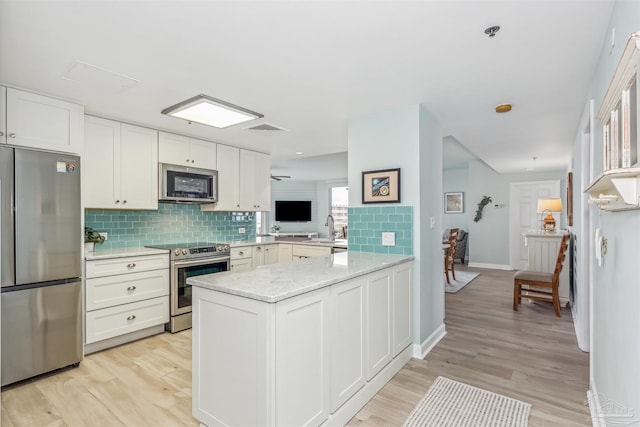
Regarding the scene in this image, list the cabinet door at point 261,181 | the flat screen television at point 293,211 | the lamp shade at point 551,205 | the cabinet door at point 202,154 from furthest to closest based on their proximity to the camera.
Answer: the flat screen television at point 293,211 → the lamp shade at point 551,205 → the cabinet door at point 261,181 → the cabinet door at point 202,154

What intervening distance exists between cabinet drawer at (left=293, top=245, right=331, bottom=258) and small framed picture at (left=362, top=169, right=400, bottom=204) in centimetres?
135

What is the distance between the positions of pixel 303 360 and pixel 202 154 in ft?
10.4

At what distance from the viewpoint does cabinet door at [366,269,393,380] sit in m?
2.22

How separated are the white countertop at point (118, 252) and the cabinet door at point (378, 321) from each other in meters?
2.32

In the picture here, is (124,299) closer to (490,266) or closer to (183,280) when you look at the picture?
(183,280)

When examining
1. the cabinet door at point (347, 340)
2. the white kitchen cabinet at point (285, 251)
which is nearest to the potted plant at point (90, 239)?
the white kitchen cabinet at point (285, 251)

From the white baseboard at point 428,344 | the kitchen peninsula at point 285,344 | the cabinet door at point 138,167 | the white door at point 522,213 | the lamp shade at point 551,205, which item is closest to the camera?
the kitchen peninsula at point 285,344

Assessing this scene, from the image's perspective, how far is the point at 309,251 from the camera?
4.51 metres

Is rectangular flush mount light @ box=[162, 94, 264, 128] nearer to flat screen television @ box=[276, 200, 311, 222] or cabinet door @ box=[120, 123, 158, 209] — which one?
cabinet door @ box=[120, 123, 158, 209]

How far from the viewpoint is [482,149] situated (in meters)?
4.82

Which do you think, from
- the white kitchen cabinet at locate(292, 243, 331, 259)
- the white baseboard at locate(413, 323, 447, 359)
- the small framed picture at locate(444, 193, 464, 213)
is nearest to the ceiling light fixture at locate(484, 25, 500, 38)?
the white baseboard at locate(413, 323, 447, 359)

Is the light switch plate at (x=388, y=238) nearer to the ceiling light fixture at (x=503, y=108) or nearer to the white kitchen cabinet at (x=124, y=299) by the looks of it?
the ceiling light fixture at (x=503, y=108)

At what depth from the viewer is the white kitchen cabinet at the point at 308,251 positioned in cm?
438

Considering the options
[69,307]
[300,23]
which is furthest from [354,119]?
[69,307]
